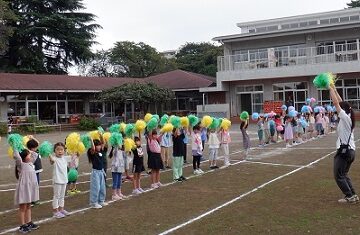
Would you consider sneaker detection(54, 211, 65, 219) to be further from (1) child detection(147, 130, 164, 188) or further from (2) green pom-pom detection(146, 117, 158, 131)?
(2) green pom-pom detection(146, 117, 158, 131)

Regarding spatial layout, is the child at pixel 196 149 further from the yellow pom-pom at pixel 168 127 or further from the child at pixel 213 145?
the yellow pom-pom at pixel 168 127

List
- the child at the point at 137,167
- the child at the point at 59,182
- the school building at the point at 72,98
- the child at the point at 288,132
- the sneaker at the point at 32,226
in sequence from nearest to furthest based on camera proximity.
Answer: the sneaker at the point at 32,226 < the child at the point at 59,182 < the child at the point at 137,167 < the child at the point at 288,132 < the school building at the point at 72,98

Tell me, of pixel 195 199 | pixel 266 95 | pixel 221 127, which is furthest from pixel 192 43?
pixel 195 199

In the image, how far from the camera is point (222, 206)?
316 inches

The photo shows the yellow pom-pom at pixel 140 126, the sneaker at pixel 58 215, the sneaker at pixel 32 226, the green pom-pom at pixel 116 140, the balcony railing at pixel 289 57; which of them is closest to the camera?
the sneaker at pixel 32 226

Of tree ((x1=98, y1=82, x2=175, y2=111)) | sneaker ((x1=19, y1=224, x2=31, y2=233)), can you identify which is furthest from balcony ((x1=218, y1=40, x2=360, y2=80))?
sneaker ((x1=19, y1=224, x2=31, y2=233))

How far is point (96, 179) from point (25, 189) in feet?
4.97

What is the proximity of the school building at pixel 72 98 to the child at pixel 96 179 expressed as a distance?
84.1ft

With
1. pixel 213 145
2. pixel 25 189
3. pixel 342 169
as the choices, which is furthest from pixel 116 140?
pixel 342 169

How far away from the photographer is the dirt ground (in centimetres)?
672

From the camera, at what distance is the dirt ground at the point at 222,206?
6723 millimetres

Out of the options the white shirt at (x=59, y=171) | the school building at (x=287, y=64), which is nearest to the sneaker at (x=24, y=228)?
the white shirt at (x=59, y=171)

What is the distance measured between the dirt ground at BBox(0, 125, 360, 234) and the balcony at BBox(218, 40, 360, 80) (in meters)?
22.0

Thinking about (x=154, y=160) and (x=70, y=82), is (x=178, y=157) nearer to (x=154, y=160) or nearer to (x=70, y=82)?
(x=154, y=160)
